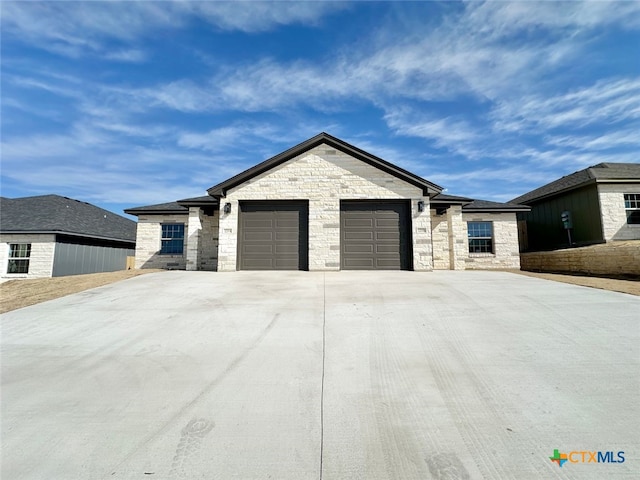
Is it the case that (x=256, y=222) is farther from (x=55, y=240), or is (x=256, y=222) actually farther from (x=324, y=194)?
(x=55, y=240)

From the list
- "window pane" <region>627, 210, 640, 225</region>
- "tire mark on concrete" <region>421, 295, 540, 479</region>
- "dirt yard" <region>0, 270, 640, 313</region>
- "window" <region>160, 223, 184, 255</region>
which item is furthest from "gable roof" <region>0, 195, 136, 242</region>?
"window pane" <region>627, 210, 640, 225</region>

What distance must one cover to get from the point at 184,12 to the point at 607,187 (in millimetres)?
20035

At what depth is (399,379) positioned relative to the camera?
388 centimetres

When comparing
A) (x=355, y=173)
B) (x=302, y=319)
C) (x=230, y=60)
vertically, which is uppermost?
(x=230, y=60)

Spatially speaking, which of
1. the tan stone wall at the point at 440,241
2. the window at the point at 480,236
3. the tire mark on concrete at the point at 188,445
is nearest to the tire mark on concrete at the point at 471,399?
the tire mark on concrete at the point at 188,445

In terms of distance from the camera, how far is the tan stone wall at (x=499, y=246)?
15414 millimetres

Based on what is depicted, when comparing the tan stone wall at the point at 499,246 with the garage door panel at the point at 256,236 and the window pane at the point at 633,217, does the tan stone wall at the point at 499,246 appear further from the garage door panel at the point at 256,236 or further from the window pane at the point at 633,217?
the garage door panel at the point at 256,236

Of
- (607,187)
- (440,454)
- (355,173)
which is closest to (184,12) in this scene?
(355,173)

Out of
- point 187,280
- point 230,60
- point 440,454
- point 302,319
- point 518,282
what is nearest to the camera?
point 440,454

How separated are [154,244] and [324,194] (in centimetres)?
996

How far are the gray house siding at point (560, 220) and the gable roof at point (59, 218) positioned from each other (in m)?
27.9

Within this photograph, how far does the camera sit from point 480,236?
15.8 m

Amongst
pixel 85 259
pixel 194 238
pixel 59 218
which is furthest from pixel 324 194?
pixel 59 218

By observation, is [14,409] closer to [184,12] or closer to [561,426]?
[561,426]
